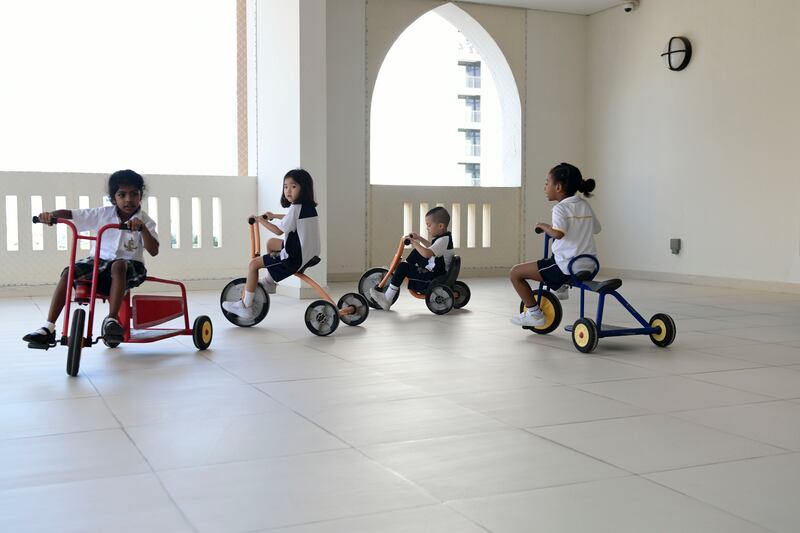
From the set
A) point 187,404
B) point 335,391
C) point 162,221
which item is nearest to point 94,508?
point 187,404

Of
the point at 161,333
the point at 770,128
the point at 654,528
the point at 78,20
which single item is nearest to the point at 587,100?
the point at 770,128

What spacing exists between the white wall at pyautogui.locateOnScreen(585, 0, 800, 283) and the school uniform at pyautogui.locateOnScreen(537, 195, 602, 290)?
137 inches

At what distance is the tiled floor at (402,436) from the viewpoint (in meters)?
1.89

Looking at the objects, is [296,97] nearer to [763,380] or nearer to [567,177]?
[567,177]

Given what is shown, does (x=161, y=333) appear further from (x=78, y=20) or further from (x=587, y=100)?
(x=587, y=100)

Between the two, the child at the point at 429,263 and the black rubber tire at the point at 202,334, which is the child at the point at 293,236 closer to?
the black rubber tire at the point at 202,334

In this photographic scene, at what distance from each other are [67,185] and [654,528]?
234 inches

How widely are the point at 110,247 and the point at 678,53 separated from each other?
5959mm

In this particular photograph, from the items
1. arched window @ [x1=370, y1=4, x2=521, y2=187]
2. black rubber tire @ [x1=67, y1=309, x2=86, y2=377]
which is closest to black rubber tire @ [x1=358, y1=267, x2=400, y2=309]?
black rubber tire @ [x1=67, y1=309, x2=86, y2=377]

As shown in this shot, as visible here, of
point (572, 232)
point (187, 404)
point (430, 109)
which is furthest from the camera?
point (430, 109)

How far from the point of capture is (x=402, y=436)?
2.53m

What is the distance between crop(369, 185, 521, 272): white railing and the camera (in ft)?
27.5

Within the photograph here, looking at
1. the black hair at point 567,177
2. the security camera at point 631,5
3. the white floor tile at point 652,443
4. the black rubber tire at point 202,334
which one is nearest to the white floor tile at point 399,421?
the white floor tile at point 652,443

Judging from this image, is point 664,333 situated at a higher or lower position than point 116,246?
lower
